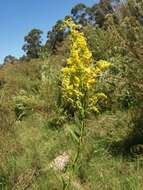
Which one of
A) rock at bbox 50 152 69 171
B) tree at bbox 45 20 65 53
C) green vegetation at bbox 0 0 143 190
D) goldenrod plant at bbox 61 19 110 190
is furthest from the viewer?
tree at bbox 45 20 65 53

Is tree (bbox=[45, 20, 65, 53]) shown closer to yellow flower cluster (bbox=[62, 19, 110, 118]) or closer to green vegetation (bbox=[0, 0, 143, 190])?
green vegetation (bbox=[0, 0, 143, 190])

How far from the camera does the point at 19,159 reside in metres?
5.61

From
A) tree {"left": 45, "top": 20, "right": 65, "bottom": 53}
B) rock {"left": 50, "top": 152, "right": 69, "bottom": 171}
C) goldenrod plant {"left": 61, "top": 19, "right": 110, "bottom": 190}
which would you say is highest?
tree {"left": 45, "top": 20, "right": 65, "bottom": 53}

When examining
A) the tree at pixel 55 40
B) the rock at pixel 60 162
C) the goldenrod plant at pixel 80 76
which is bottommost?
the rock at pixel 60 162

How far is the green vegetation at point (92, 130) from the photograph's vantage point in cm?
467

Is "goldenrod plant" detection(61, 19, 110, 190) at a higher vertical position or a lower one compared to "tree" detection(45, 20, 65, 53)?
→ lower

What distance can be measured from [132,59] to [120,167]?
1598mm

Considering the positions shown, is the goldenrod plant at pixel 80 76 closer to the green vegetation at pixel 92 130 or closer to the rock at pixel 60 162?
the green vegetation at pixel 92 130

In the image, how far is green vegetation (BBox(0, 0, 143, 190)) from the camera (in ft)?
15.3

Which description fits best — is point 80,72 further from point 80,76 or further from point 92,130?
point 92,130

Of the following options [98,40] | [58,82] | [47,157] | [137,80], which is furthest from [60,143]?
[98,40]

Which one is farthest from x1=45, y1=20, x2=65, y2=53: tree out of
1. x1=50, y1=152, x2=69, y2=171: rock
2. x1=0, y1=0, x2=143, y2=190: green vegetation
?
Result: x1=50, y1=152, x2=69, y2=171: rock

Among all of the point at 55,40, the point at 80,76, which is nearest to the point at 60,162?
the point at 80,76

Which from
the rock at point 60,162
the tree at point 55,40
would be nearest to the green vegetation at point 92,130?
the rock at point 60,162
